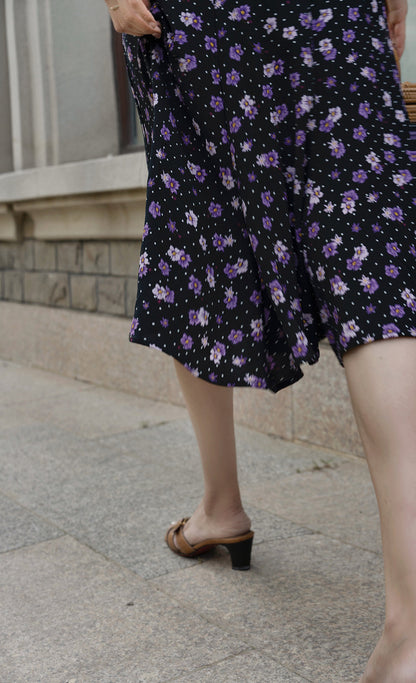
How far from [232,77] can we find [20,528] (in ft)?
4.79

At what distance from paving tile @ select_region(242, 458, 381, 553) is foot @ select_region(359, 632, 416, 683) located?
865mm

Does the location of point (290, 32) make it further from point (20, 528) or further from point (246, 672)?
point (20, 528)

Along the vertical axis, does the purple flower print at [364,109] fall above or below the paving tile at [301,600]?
above

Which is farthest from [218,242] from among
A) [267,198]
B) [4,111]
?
[4,111]

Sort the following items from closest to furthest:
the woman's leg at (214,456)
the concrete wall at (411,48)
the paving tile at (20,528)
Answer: the woman's leg at (214,456) → the paving tile at (20,528) → the concrete wall at (411,48)


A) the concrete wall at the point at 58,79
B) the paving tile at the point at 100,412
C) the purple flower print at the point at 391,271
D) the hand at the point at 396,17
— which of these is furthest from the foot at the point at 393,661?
the concrete wall at the point at 58,79

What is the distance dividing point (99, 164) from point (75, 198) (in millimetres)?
329

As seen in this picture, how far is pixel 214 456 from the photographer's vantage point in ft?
6.12

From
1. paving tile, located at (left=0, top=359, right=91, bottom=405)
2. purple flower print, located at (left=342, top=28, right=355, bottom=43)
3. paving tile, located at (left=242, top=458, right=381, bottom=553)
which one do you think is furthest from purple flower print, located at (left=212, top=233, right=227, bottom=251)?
paving tile, located at (left=0, top=359, right=91, bottom=405)

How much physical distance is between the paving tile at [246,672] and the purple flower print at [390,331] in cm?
68

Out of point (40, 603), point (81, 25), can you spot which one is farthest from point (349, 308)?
point (81, 25)

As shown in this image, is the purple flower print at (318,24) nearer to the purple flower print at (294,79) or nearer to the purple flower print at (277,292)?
the purple flower print at (294,79)

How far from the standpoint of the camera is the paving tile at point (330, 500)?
2.20 m

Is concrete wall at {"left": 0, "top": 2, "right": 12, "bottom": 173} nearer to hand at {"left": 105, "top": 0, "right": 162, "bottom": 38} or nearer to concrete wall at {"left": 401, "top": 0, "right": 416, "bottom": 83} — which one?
concrete wall at {"left": 401, "top": 0, "right": 416, "bottom": 83}
